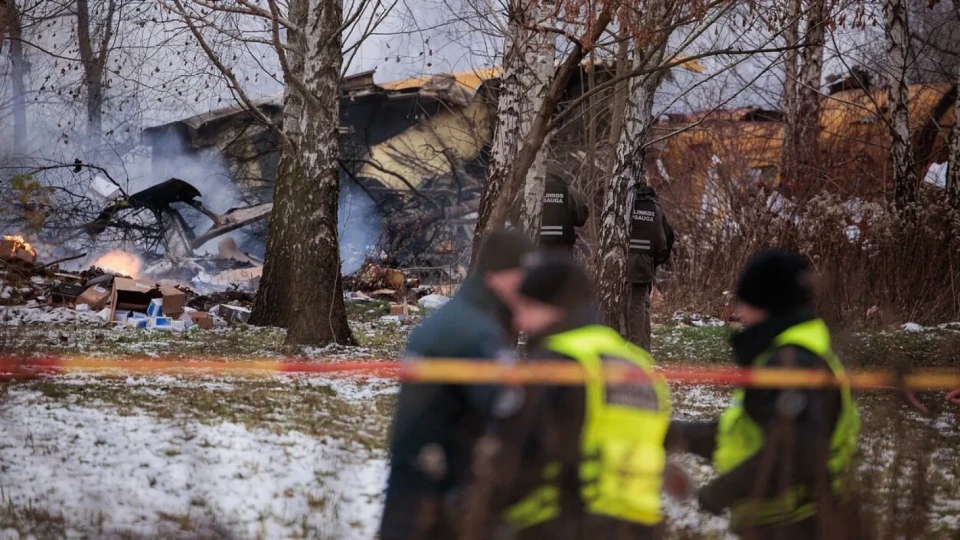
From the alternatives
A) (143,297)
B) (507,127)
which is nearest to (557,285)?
(507,127)

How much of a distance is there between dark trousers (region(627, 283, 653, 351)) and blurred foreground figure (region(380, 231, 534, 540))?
8.24m

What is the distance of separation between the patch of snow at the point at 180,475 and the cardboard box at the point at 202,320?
5772 millimetres

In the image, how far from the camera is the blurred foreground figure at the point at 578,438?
A: 2.76 metres

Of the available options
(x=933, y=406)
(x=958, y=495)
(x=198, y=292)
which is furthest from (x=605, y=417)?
(x=198, y=292)

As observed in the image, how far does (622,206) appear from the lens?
1125 centimetres

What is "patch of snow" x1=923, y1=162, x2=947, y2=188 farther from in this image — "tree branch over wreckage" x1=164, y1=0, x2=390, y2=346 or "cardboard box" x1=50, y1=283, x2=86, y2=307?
"cardboard box" x1=50, y1=283, x2=86, y2=307

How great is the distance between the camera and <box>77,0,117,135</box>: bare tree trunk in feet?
45.3

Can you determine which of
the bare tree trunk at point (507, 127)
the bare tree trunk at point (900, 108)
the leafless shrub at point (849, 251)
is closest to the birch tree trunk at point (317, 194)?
the bare tree trunk at point (507, 127)

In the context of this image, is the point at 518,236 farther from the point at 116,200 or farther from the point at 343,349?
the point at 116,200

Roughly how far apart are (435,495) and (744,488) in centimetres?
95

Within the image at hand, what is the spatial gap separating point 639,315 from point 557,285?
28.3ft

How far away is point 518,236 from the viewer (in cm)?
328

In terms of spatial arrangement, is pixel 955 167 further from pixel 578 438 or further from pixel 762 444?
pixel 578 438

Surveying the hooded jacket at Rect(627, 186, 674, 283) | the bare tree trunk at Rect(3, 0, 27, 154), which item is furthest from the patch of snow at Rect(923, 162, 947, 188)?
the bare tree trunk at Rect(3, 0, 27, 154)
